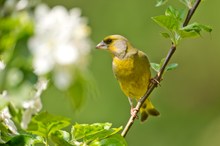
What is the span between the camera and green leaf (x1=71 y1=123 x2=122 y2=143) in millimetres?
1212

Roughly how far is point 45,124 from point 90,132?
0.46 ft

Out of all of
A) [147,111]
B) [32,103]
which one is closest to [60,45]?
[32,103]

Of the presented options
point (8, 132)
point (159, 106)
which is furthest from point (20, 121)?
point (159, 106)

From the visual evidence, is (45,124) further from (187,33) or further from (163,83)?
(163,83)

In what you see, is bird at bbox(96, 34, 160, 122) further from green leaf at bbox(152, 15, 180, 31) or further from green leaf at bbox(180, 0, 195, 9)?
green leaf at bbox(152, 15, 180, 31)

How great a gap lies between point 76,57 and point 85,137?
49 cm

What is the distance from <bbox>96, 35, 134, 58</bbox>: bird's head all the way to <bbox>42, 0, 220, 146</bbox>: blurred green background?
2.72 meters

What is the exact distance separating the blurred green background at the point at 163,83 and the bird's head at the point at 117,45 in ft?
8.92

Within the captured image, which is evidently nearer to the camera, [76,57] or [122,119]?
[76,57]

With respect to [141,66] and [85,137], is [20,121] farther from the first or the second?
[141,66]

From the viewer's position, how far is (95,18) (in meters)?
6.64

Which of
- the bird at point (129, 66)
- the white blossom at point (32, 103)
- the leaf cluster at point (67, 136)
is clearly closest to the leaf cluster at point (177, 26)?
the leaf cluster at point (67, 136)

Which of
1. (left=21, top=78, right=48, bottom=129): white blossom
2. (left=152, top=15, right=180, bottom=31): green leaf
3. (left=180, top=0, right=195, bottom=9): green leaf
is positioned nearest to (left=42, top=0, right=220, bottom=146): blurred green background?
(left=180, top=0, right=195, bottom=9): green leaf

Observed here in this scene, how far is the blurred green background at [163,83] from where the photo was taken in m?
6.17
